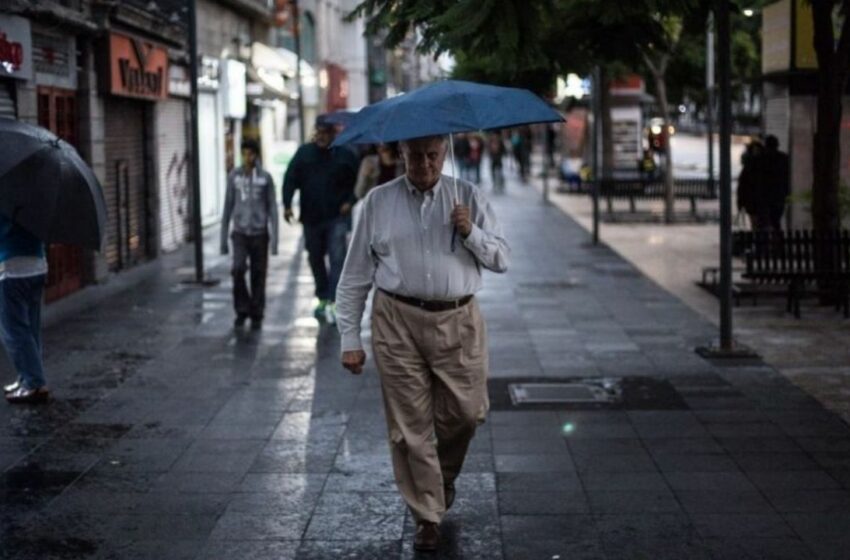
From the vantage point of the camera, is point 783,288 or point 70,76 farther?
point 70,76

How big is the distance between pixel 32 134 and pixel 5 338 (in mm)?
1339

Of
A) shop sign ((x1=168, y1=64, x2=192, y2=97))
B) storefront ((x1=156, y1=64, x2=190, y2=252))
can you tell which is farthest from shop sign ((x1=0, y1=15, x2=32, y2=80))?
shop sign ((x1=168, y1=64, x2=192, y2=97))

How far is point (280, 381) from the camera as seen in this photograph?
1144cm

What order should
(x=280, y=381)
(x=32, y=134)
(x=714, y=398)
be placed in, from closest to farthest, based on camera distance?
(x=32, y=134) < (x=714, y=398) < (x=280, y=381)

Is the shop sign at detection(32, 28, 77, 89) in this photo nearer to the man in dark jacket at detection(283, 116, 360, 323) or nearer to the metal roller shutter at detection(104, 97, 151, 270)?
the metal roller shutter at detection(104, 97, 151, 270)

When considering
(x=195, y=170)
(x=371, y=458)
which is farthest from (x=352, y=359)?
(x=195, y=170)

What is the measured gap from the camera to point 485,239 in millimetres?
6820

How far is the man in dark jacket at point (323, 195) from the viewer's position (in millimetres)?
14664

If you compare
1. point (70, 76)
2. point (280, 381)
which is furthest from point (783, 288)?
point (70, 76)

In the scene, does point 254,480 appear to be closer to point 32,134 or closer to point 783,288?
point 32,134

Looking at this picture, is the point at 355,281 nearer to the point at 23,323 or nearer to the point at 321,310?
the point at 23,323

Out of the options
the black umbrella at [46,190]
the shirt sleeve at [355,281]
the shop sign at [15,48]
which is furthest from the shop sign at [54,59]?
the shirt sleeve at [355,281]

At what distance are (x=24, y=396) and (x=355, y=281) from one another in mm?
4030

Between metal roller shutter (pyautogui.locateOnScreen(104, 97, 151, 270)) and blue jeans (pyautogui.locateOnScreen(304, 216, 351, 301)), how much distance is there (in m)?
5.35
